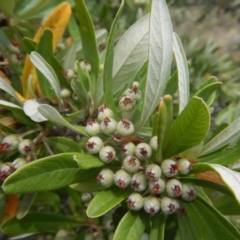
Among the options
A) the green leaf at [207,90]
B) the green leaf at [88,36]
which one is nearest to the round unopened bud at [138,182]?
the green leaf at [207,90]

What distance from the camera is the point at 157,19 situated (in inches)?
38.3

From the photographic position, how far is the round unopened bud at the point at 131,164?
102 cm

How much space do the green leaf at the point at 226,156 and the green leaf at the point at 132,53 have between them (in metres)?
0.30

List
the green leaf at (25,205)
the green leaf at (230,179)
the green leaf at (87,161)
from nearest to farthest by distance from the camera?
1. the green leaf at (230,179)
2. the green leaf at (87,161)
3. the green leaf at (25,205)

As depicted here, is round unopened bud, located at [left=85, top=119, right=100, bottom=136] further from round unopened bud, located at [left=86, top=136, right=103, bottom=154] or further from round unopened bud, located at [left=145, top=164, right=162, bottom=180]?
round unopened bud, located at [left=145, top=164, right=162, bottom=180]

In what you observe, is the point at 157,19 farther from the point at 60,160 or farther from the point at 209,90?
the point at 60,160

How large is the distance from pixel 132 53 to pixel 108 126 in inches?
9.7

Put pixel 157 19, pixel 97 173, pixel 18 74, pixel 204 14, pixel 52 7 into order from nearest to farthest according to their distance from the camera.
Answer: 1. pixel 157 19
2. pixel 97 173
3. pixel 18 74
4. pixel 52 7
5. pixel 204 14

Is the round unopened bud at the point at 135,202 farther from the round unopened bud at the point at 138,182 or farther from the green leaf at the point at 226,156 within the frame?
the green leaf at the point at 226,156

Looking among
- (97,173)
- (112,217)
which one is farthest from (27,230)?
(97,173)

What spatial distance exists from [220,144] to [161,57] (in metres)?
0.26

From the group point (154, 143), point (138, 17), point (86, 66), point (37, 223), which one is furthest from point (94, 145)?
point (138, 17)

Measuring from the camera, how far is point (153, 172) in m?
1.00

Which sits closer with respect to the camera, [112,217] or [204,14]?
[112,217]
